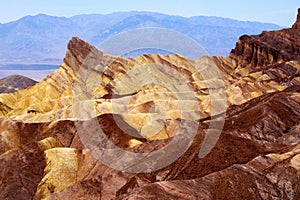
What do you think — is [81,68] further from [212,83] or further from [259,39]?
[259,39]

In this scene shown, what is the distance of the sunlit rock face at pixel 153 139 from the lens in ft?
91.1

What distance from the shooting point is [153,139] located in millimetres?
55281

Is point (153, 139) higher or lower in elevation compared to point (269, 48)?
higher

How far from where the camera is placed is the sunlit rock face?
91.1 feet

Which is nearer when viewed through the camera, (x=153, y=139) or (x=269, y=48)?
(x=153, y=139)

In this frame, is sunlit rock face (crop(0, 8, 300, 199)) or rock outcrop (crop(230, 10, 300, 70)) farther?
rock outcrop (crop(230, 10, 300, 70))

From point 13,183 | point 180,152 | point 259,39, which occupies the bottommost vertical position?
point 259,39

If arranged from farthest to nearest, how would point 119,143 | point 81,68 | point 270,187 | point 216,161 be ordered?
point 81,68, point 119,143, point 216,161, point 270,187

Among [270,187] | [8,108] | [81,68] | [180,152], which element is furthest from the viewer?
[81,68]

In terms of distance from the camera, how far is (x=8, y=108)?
4338 inches

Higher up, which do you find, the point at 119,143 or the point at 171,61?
the point at 119,143

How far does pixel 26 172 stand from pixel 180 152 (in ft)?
57.8

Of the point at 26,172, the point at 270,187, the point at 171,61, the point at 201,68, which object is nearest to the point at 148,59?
the point at 171,61

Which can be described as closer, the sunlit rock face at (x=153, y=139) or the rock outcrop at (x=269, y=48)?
the sunlit rock face at (x=153, y=139)
